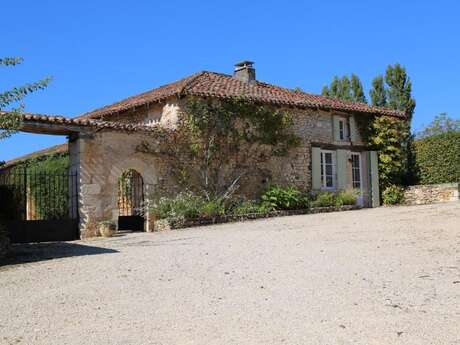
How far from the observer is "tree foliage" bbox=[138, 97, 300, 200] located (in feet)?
49.9

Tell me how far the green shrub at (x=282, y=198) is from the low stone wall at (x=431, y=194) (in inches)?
226

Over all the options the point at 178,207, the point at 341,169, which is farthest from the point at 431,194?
the point at 178,207

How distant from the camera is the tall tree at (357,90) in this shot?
98.5 feet

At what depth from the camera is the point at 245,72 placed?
19.2 metres

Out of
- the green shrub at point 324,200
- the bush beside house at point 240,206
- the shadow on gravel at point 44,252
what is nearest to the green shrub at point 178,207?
the bush beside house at point 240,206

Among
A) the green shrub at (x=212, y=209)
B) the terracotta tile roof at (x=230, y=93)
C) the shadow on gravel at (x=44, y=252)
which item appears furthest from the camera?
the terracotta tile roof at (x=230, y=93)

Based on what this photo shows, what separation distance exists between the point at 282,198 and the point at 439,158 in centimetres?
787

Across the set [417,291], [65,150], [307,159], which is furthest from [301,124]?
[417,291]

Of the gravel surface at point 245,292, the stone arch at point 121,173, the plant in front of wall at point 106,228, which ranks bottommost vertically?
the gravel surface at point 245,292

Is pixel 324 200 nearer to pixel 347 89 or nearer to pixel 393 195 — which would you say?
pixel 393 195

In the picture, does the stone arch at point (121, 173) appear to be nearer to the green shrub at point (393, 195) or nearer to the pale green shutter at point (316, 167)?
the pale green shutter at point (316, 167)

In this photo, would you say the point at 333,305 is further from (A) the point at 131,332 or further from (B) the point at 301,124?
(B) the point at 301,124

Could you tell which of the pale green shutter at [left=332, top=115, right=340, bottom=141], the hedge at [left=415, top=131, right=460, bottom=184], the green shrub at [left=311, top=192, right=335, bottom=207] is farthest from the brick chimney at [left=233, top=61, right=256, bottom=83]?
the hedge at [left=415, top=131, right=460, bottom=184]

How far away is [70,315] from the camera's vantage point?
482 centimetres
